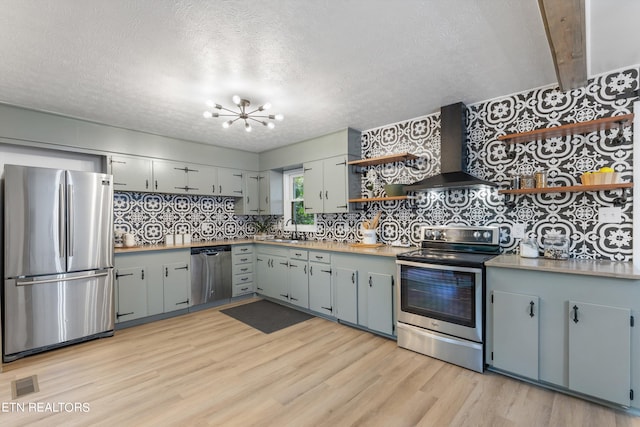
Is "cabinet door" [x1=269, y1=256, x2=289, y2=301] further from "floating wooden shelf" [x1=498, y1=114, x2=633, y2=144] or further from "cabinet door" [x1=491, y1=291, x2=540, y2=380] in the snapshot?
"floating wooden shelf" [x1=498, y1=114, x2=633, y2=144]

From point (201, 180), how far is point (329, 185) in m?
2.01

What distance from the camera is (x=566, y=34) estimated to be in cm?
168

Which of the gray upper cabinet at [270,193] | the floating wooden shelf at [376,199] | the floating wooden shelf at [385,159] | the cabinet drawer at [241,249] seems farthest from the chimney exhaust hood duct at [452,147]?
the cabinet drawer at [241,249]

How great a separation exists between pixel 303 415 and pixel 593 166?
3059 mm

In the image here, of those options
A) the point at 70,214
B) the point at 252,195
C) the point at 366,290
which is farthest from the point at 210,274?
the point at 366,290

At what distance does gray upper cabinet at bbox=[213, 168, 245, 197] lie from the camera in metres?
4.79

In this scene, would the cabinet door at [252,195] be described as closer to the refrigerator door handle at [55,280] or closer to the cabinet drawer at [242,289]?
the cabinet drawer at [242,289]

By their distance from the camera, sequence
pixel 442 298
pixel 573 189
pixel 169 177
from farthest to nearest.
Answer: pixel 169 177, pixel 442 298, pixel 573 189

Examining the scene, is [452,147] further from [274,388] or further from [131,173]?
[131,173]

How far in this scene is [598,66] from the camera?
2363 millimetres

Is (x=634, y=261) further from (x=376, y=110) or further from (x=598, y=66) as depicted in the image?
(x=376, y=110)

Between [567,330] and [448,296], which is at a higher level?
[448,296]

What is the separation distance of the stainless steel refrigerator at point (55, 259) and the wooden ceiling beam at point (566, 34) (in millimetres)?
4095

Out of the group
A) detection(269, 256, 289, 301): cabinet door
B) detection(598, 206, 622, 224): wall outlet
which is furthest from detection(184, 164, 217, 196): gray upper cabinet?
detection(598, 206, 622, 224): wall outlet
